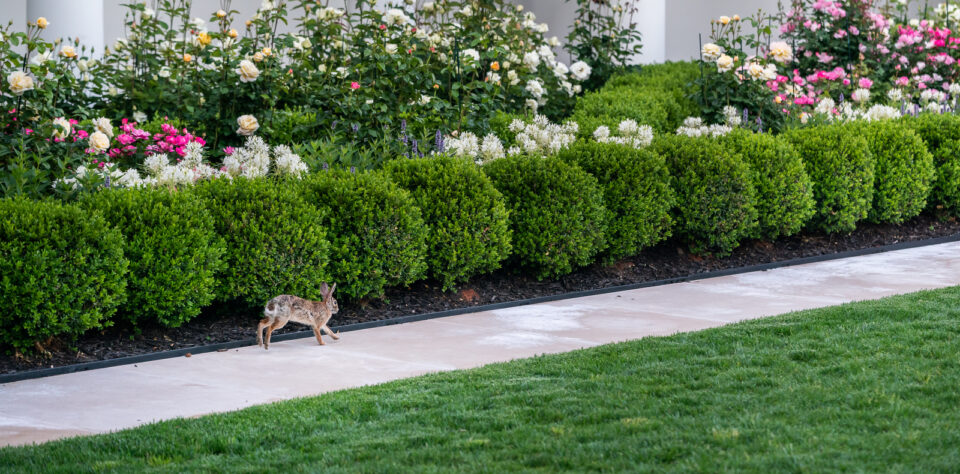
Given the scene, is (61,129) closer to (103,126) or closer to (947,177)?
(103,126)

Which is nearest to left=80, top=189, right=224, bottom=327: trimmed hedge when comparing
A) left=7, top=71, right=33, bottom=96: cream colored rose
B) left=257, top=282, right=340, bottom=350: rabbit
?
left=257, top=282, right=340, bottom=350: rabbit

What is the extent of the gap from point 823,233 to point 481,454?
21.0 ft

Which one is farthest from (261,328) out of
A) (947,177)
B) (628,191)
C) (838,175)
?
(947,177)

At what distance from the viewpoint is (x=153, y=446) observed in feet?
13.5

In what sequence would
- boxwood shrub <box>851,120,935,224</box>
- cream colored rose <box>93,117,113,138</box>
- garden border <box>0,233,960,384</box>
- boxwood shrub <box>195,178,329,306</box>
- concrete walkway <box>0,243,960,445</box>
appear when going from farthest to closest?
boxwood shrub <box>851,120,935,224</box> → cream colored rose <box>93,117,113,138</box> → boxwood shrub <box>195,178,329,306</box> → garden border <box>0,233,960,384</box> → concrete walkway <box>0,243,960,445</box>

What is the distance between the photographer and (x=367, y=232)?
22.0 feet

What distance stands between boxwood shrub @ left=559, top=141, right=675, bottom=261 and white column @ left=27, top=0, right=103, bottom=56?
4910 mm

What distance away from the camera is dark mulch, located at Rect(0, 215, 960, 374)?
5887 millimetres

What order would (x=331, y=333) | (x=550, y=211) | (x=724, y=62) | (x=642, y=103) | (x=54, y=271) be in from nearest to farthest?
(x=54, y=271) → (x=331, y=333) → (x=550, y=211) → (x=724, y=62) → (x=642, y=103)

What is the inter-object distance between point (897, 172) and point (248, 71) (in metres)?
5.42

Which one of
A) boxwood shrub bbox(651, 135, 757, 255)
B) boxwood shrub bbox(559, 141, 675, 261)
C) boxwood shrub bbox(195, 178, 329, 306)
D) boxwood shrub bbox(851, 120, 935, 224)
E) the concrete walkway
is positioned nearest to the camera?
the concrete walkway

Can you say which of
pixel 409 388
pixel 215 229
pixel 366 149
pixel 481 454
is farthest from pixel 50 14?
pixel 481 454

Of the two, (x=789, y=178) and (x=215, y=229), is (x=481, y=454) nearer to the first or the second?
(x=215, y=229)

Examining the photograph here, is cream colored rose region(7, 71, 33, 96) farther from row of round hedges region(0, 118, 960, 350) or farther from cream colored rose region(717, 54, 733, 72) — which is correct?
cream colored rose region(717, 54, 733, 72)
